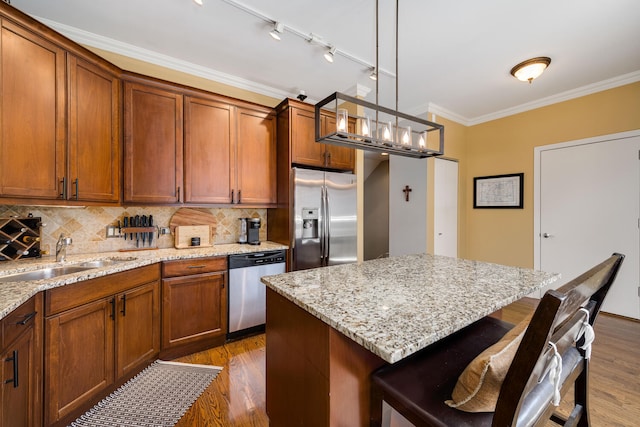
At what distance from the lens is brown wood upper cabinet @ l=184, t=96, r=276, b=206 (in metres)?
2.58

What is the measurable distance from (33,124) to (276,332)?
80.3 inches

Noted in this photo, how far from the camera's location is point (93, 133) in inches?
80.3

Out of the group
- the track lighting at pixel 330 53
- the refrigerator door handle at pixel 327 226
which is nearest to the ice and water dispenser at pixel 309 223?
the refrigerator door handle at pixel 327 226

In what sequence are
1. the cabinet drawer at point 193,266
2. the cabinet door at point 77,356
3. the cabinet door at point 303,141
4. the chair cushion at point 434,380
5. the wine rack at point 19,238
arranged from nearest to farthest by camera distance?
A: the chair cushion at point 434,380 < the cabinet door at point 77,356 < the wine rack at point 19,238 < the cabinet drawer at point 193,266 < the cabinet door at point 303,141

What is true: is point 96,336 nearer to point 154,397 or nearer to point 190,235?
point 154,397

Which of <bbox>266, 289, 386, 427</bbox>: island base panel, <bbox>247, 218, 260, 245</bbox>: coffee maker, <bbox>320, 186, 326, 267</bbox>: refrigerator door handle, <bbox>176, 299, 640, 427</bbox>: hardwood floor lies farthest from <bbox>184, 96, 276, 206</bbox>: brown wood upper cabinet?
<bbox>266, 289, 386, 427</bbox>: island base panel

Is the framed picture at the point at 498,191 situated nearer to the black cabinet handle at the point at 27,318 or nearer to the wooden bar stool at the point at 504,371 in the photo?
the wooden bar stool at the point at 504,371

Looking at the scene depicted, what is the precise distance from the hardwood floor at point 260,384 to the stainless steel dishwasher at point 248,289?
0.16 meters

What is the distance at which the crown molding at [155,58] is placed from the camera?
2250mm

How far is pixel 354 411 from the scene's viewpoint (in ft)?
3.32

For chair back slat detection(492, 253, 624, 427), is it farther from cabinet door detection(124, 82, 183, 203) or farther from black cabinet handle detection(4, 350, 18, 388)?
cabinet door detection(124, 82, 183, 203)

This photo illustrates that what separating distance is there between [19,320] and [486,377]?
195cm

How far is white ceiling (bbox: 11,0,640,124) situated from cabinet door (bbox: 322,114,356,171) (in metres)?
0.49

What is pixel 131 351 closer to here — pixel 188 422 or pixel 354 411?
pixel 188 422
